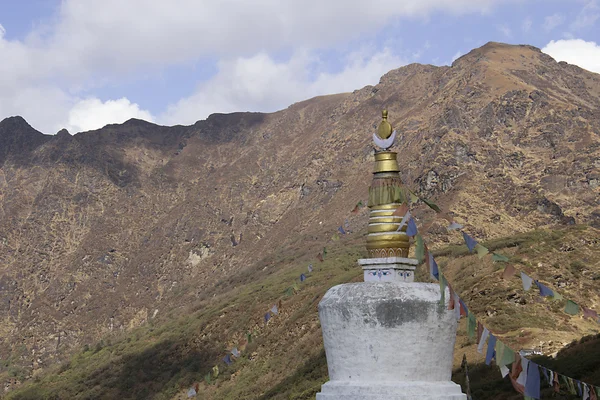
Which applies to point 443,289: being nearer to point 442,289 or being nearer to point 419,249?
point 442,289

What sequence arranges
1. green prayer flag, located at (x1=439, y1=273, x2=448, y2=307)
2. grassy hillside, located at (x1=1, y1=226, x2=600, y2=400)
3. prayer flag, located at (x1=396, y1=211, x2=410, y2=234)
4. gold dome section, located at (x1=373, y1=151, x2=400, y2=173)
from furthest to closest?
grassy hillside, located at (x1=1, y1=226, x2=600, y2=400)
gold dome section, located at (x1=373, y1=151, x2=400, y2=173)
prayer flag, located at (x1=396, y1=211, x2=410, y2=234)
green prayer flag, located at (x1=439, y1=273, x2=448, y2=307)

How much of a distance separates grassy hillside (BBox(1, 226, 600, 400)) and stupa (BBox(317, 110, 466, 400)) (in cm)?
1465

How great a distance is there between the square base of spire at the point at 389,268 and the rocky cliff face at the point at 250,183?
56.4m

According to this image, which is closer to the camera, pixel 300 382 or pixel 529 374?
pixel 529 374

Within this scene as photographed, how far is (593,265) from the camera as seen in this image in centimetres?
4450

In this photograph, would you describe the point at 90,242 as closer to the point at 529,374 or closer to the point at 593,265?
the point at 593,265

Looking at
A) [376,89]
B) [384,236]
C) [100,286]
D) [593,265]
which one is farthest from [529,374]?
→ [376,89]

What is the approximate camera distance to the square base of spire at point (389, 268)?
10617 millimetres

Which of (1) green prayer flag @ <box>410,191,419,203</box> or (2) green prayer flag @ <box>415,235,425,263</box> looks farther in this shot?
(1) green prayer flag @ <box>410,191,419,203</box>

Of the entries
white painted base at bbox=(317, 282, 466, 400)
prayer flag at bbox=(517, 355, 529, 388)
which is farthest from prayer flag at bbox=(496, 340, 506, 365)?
white painted base at bbox=(317, 282, 466, 400)

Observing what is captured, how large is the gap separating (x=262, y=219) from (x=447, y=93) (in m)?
30.6

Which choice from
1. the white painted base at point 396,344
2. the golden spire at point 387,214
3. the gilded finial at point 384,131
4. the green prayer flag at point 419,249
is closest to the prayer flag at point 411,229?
the green prayer flag at point 419,249

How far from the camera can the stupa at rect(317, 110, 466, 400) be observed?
10086 mm

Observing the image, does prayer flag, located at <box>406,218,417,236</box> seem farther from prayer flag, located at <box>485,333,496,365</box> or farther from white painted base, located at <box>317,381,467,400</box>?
white painted base, located at <box>317,381,467,400</box>
